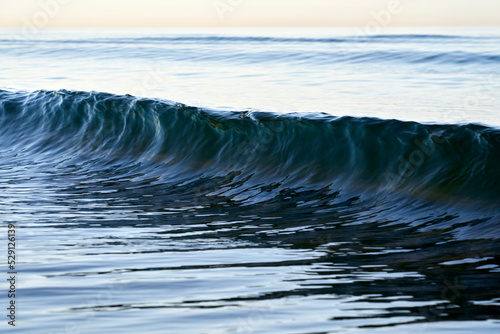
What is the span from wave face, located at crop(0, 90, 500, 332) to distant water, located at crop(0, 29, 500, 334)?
0.08ft

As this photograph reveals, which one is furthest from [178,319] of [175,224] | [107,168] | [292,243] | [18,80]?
[18,80]

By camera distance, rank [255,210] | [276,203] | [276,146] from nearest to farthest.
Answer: [255,210], [276,203], [276,146]

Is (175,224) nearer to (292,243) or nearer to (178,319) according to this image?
(292,243)

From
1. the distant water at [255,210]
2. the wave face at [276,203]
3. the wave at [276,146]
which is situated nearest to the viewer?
the distant water at [255,210]

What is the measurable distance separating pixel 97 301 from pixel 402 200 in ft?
13.6

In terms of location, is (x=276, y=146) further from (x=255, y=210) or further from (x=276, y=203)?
(x=255, y=210)

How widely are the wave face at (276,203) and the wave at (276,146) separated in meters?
0.03

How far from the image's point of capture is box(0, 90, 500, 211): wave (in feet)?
26.7

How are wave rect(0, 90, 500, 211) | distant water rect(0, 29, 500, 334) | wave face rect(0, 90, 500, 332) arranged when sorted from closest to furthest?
distant water rect(0, 29, 500, 334)
wave face rect(0, 90, 500, 332)
wave rect(0, 90, 500, 211)

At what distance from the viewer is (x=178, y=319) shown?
13.2 ft

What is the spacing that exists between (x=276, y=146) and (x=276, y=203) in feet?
7.20

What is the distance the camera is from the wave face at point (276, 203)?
467 centimetres

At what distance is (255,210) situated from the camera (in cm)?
755

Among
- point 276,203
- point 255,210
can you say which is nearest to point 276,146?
point 276,203
